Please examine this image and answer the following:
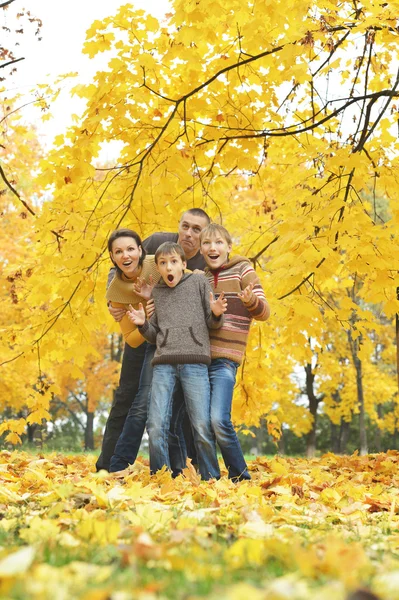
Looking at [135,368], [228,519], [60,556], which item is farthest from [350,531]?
[135,368]

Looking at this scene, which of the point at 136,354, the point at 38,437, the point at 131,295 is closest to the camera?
the point at 131,295

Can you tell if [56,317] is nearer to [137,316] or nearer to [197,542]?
[137,316]

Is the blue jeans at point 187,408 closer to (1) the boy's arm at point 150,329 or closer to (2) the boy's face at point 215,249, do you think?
(1) the boy's arm at point 150,329

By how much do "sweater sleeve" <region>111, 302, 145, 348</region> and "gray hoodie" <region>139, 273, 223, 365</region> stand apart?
0.34 metres

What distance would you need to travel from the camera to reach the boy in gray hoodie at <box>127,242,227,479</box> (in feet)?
13.7

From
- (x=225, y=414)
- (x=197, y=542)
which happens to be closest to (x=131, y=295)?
(x=225, y=414)

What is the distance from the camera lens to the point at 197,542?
2.11 metres

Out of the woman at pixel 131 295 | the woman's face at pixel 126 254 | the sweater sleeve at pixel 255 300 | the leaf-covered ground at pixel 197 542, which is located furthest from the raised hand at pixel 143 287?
the leaf-covered ground at pixel 197 542

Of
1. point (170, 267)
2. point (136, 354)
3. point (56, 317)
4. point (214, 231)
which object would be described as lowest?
point (136, 354)

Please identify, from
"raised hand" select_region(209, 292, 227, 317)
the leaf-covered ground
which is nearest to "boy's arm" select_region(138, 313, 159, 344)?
"raised hand" select_region(209, 292, 227, 317)

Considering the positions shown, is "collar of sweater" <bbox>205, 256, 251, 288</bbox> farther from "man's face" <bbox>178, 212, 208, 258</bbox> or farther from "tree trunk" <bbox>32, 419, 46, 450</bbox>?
"tree trunk" <bbox>32, 419, 46, 450</bbox>

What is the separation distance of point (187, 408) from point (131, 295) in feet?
2.94

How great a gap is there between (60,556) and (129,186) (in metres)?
3.94

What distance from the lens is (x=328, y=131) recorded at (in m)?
6.16
